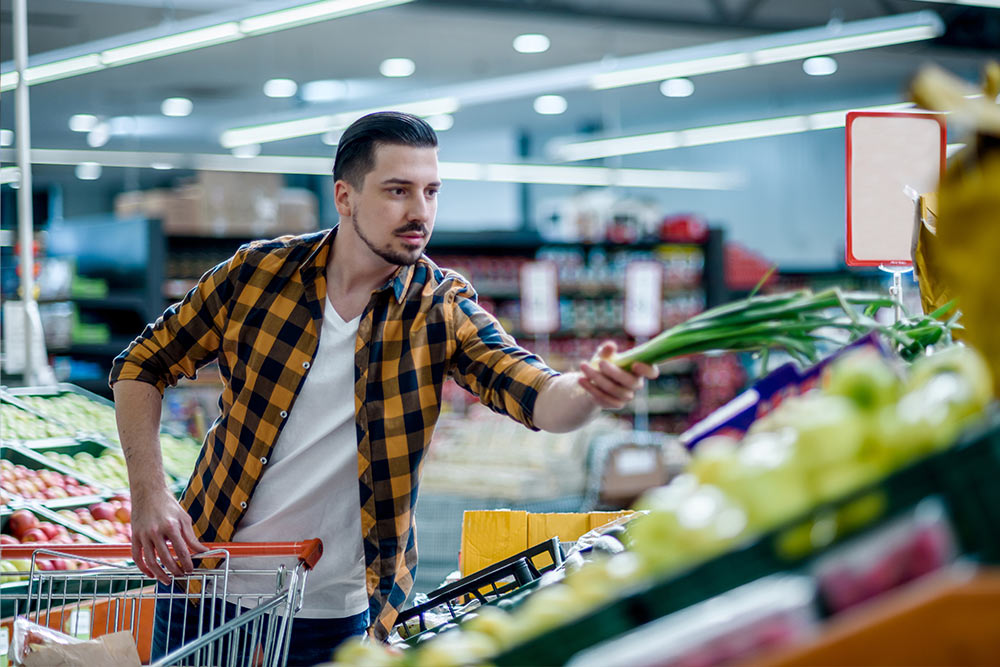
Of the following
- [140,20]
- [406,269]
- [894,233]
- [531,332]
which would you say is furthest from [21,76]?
[140,20]

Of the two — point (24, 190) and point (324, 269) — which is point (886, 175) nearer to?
point (324, 269)

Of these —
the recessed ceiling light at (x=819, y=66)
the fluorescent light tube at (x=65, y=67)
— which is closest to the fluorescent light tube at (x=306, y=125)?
the fluorescent light tube at (x=65, y=67)

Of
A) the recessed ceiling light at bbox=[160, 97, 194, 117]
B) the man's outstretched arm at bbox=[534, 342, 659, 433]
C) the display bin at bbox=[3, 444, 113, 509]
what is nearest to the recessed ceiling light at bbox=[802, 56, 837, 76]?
the recessed ceiling light at bbox=[160, 97, 194, 117]

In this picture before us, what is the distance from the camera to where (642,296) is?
855 centimetres

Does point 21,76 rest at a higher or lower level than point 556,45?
lower

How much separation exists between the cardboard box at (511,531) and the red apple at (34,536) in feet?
5.31

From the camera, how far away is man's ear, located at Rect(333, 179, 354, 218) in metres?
2.25

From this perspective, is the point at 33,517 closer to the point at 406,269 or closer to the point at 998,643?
the point at 406,269

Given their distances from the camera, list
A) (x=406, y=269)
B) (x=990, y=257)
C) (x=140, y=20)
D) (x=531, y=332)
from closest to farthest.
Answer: (x=990, y=257)
(x=406, y=269)
(x=531, y=332)
(x=140, y=20)

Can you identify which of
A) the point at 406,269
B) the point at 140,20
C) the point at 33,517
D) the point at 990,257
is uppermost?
the point at 140,20

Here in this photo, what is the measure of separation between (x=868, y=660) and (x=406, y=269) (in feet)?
→ 5.33

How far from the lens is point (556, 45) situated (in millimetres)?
12375

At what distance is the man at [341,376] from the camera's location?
213 centimetres

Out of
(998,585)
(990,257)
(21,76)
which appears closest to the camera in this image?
(998,585)
